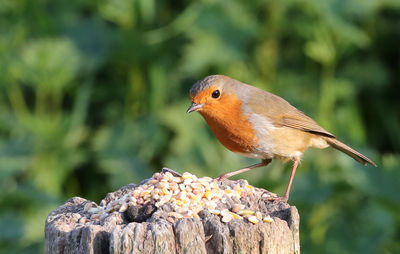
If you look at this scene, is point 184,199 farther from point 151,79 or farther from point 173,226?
point 151,79

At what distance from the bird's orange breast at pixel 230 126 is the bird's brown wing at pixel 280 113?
17 centimetres

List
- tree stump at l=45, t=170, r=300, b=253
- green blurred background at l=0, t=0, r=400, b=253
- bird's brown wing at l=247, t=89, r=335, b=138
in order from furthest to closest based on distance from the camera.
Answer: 1. green blurred background at l=0, t=0, r=400, b=253
2. bird's brown wing at l=247, t=89, r=335, b=138
3. tree stump at l=45, t=170, r=300, b=253

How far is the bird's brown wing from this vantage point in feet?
12.8

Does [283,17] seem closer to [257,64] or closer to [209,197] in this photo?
[257,64]

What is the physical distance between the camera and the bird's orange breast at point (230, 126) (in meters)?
3.68

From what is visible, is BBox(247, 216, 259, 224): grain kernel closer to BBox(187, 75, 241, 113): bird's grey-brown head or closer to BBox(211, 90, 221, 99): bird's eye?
BBox(187, 75, 241, 113): bird's grey-brown head

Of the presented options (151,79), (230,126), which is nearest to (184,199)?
(230,126)

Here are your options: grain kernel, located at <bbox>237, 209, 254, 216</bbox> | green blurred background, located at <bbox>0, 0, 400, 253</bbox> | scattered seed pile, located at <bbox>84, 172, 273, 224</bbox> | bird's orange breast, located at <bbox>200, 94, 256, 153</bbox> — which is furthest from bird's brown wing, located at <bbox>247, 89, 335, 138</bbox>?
grain kernel, located at <bbox>237, 209, 254, 216</bbox>

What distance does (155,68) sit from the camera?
5.75 meters

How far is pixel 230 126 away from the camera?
3.68m

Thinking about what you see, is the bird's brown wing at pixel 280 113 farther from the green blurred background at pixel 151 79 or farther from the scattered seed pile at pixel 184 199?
the scattered seed pile at pixel 184 199

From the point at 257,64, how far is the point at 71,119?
167cm

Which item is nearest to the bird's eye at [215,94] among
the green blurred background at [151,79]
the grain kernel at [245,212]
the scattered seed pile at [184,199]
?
the scattered seed pile at [184,199]

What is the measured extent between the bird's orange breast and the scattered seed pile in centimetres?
89
